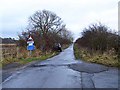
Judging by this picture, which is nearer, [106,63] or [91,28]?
[106,63]

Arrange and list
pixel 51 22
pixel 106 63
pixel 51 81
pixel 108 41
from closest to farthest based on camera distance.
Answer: pixel 51 81
pixel 106 63
pixel 108 41
pixel 51 22

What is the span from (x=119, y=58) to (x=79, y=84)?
9352 mm

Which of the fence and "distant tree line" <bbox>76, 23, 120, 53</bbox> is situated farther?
the fence

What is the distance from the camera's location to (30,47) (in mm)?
29578

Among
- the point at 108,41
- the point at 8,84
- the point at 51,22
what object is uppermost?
the point at 51,22

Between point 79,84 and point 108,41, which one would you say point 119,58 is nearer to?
point 108,41

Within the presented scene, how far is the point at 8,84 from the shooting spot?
10.5 m

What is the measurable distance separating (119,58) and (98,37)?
8.49 meters

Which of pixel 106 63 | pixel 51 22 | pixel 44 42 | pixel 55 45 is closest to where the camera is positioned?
pixel 106 63

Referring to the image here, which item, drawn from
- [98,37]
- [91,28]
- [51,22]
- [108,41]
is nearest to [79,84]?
[108,41]

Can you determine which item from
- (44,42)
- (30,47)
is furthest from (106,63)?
(44,42)

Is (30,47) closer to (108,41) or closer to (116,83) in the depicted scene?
(108,41)

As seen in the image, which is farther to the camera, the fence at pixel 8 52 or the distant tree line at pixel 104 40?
the fence at pixel 8 52

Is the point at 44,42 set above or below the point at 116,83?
above
